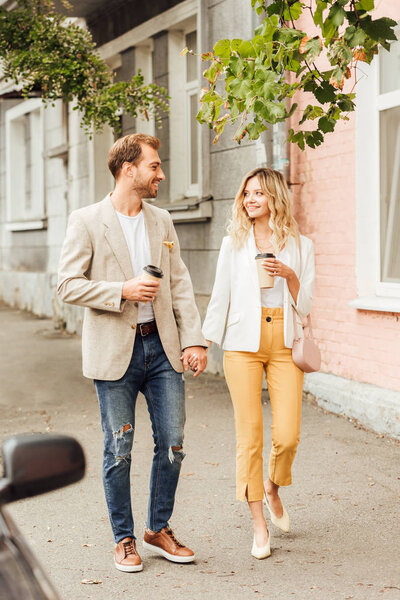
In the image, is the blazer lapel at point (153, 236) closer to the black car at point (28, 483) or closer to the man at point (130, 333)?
the man at point (130, 333)

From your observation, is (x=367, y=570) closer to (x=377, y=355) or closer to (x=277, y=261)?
(x=277, y=261)

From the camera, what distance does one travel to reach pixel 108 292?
4238 millimetres

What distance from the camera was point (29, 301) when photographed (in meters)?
18.3

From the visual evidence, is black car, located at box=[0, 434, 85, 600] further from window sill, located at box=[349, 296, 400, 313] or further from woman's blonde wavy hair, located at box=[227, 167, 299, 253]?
window sill, located at box=[349, 296, 400, 313]

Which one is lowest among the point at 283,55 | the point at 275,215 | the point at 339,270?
the point at 339,270

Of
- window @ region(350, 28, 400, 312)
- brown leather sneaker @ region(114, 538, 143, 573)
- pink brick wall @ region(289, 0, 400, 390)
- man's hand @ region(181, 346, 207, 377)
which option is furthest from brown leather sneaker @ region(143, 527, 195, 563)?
window @ region(350, 28, 400, 312)

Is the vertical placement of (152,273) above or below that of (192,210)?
below

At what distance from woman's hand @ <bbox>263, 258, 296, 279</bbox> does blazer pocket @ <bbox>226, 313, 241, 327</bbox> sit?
0.31m

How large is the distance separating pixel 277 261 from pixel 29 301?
1429 cm

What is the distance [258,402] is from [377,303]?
3.10 meters

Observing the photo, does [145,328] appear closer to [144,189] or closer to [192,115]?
[144,189]

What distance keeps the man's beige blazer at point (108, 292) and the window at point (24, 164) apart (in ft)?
45.2

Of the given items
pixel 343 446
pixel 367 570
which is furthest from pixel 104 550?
pixel 343 446

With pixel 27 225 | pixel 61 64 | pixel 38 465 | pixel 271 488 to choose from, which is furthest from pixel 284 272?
pixel 27 225
